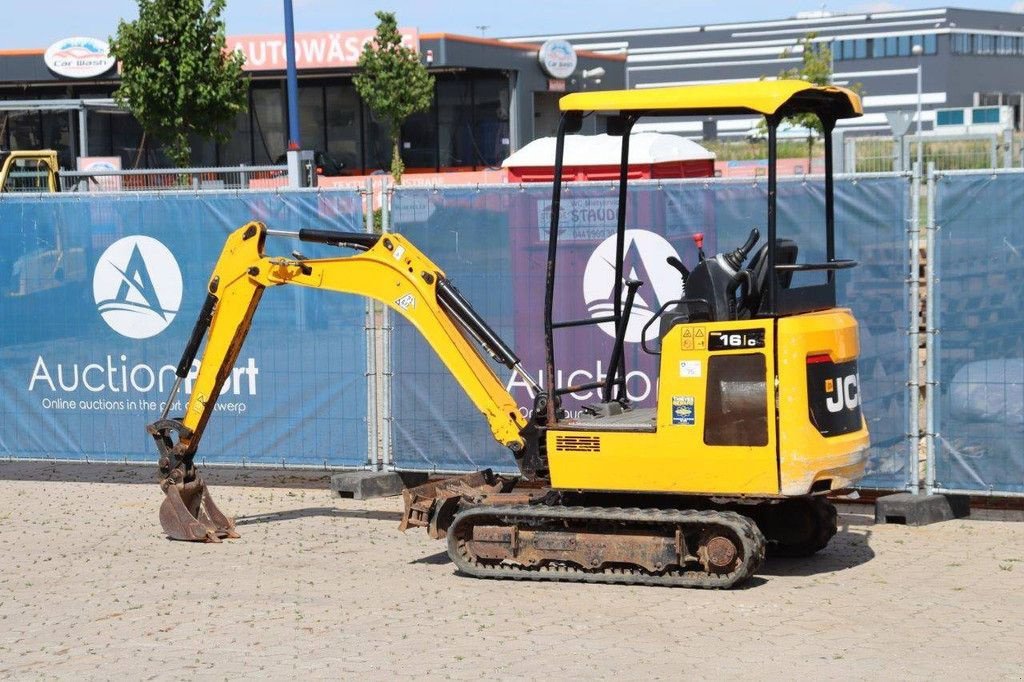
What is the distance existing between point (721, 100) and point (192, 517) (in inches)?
185

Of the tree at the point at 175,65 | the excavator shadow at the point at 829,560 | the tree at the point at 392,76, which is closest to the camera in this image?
the excavator shadow at the point at 829,560

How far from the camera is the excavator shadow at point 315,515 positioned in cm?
1118

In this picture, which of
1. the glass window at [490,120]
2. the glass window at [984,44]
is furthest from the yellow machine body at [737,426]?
the glass window at [984,44]

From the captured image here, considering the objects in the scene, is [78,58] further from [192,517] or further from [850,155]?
[192,517]

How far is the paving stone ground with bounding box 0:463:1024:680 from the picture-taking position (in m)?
7.23

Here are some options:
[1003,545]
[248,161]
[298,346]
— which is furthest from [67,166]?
[1003,545]

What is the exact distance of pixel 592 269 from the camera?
1122 centimetres

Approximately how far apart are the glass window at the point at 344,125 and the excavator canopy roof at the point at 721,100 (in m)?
43.9

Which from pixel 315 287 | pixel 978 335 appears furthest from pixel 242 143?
pixel 978 335

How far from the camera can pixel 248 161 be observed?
52.4 metres

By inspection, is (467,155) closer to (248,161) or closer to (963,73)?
(248,161)

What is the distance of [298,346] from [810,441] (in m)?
5.07

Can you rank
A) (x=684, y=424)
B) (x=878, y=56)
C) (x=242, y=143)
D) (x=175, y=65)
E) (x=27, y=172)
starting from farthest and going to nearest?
(x=878, y=56) < (x=242, y=143) < (x=175, y=65) < (x=27, y=172) < (x=684, y=424)

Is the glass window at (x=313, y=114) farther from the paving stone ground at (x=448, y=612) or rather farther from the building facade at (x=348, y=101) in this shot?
the paving stone ground at (x=448, y=612)
